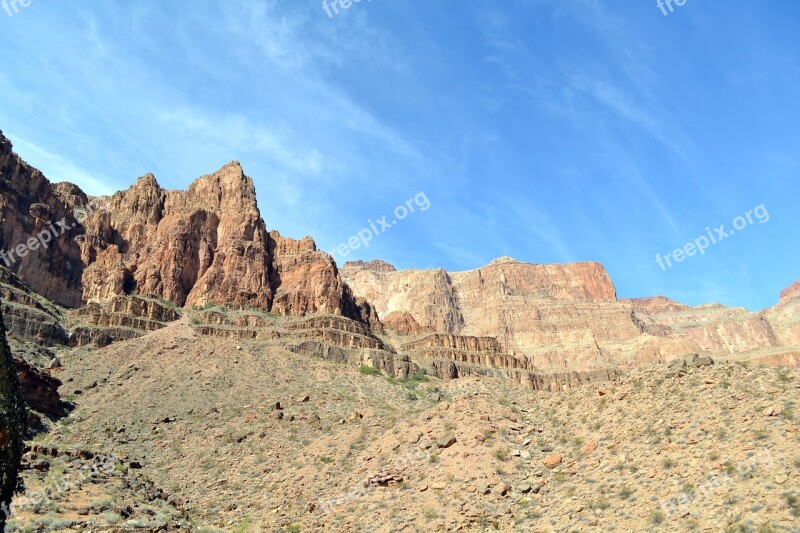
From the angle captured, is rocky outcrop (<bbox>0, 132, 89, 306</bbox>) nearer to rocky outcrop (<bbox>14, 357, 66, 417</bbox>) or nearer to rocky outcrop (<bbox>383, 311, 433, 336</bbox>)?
rocky outcrop (<bbox>14, 357, 66, 417</bbox>)

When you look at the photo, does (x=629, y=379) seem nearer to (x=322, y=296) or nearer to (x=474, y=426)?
(x=474, y=426)

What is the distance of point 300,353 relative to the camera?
284 ft

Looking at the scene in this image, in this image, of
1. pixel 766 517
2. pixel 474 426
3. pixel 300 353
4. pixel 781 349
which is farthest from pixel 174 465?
pixel 781 349

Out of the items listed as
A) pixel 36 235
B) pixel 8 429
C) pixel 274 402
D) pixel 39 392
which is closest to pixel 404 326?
pixel 36 235

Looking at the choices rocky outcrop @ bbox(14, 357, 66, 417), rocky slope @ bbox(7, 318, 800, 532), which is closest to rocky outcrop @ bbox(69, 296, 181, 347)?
rocky outcrop @ bbox(14, 357, 66, 417)

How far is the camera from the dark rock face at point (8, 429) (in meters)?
16.8

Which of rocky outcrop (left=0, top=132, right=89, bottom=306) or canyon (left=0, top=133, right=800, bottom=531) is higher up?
rocky outcrop (left=0, top=132, right=89, bottom=306)

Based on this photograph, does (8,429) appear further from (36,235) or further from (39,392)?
(36,235)

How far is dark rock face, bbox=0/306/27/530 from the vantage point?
16.8m

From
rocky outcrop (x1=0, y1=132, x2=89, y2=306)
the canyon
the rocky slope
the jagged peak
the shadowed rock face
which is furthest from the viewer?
the jagged peak

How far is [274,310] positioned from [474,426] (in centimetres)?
9669

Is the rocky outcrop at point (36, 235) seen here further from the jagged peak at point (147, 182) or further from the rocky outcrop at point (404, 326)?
the rocky outcrop at point (404, 326)

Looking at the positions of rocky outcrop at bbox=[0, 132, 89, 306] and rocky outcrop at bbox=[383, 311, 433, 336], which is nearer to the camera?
rocky outcrop at bbox=[0, 132, 89, 306]

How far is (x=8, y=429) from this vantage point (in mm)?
16969
